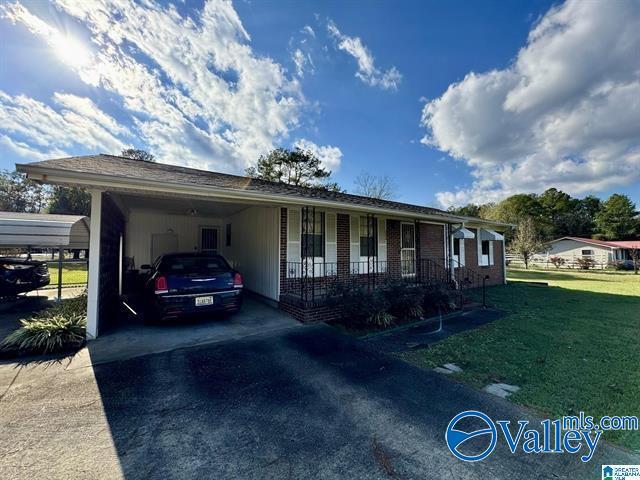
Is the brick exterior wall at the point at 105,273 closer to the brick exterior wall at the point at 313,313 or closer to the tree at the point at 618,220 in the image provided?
the brick exterior wall at the point at 313,313

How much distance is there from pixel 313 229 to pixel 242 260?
3.25 m

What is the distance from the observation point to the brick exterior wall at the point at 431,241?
35.2ft

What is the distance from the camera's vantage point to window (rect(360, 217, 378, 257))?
911 centimetres

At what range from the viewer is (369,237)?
363 inches

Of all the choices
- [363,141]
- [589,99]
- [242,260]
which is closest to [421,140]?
[363,141]

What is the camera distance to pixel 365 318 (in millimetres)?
5973

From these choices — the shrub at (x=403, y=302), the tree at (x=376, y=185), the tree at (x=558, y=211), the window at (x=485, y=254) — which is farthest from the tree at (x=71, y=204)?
the tree at (x=558, y=211)

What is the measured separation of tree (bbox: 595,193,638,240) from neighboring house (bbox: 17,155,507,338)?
Answer: 44925 mm

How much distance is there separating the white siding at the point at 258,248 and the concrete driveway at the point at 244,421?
11.4 ft

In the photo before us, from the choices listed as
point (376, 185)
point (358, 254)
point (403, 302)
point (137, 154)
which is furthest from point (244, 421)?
point (137, 154)

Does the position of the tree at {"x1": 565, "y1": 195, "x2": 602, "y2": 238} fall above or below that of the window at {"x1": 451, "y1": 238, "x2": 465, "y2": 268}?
above

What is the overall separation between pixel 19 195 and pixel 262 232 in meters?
47.5

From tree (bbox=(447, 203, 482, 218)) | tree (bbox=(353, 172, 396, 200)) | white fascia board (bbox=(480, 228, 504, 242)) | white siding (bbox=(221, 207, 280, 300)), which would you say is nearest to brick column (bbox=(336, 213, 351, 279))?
white siding (bbox=(221, 207, 280, 300))

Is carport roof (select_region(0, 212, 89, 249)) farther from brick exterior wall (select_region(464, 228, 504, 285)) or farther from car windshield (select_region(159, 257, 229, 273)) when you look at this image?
brick exterior wall (select_region(464, 228, 504, 285))
